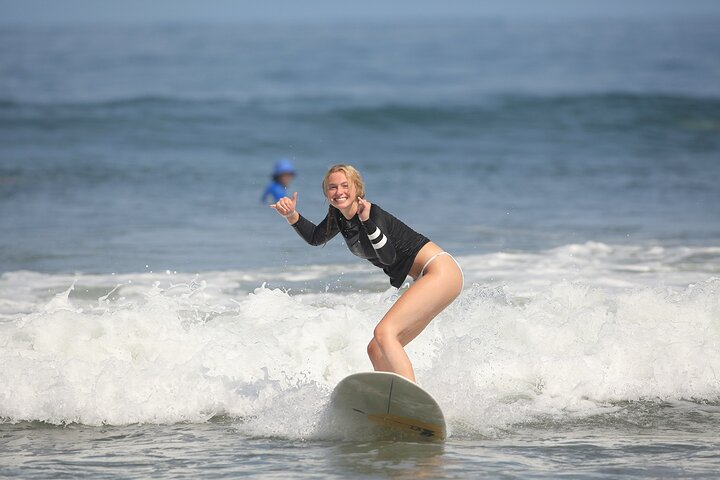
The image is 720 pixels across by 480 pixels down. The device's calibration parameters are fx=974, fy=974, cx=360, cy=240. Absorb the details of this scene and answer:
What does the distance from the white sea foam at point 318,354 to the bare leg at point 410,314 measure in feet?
2.40

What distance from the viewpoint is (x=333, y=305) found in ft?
31.1

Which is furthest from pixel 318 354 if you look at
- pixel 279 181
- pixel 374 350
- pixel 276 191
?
pixel 279 181

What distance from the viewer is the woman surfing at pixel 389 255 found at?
6.05 meters

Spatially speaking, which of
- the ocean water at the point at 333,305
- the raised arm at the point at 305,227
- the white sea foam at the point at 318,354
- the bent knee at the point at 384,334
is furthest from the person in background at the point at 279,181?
the bent knee at the point at 384,334

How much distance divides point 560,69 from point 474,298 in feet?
157

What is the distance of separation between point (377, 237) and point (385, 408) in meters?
1.08

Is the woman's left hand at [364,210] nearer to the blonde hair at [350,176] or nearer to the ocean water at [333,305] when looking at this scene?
the blonde hair at [350,176]

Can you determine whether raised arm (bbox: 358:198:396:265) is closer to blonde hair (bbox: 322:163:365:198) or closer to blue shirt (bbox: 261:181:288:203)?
blonde hair (bbox: 322:163:365:198)

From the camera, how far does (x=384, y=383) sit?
5.92m

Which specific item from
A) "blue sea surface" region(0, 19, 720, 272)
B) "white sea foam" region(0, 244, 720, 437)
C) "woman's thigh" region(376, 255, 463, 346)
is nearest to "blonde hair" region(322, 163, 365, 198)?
"woman's thigh" region(376, 255, 463, 346)

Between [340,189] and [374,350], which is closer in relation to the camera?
[340,189]

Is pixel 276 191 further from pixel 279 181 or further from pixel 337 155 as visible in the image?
pixel 337 155

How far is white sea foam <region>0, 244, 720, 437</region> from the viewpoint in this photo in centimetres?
698

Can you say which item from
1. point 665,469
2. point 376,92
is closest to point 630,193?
point 665,469
